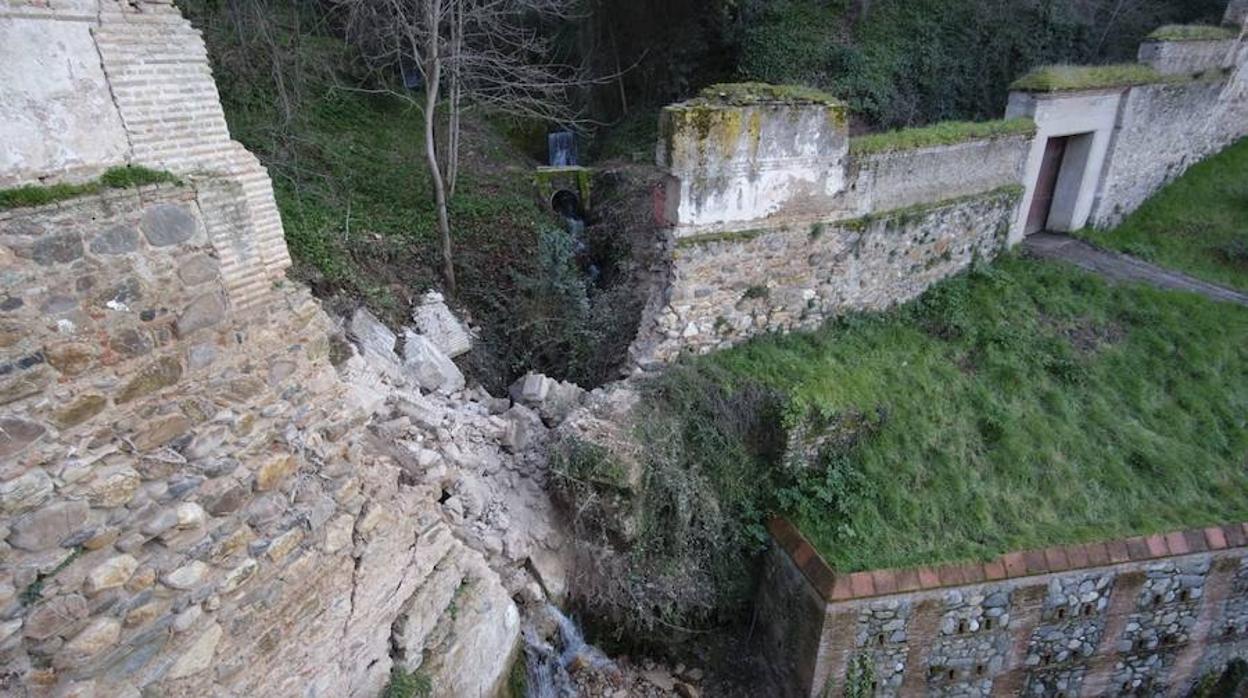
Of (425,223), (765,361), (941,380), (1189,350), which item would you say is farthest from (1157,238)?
(425,223)

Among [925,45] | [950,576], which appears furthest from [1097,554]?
[925,45]

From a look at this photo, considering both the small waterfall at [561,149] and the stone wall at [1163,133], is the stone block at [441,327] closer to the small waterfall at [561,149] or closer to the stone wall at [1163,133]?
the small waterfall at [561,149]

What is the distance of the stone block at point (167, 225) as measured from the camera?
3.17 meters

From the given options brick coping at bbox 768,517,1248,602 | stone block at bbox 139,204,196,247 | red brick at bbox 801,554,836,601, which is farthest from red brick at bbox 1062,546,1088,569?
stone block at bbox 139,204,196,247

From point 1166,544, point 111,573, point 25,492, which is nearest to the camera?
point 25,492

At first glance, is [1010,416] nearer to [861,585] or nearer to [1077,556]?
[1077,556]

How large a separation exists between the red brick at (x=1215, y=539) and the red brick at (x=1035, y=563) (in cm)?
169

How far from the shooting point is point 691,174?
6.50 metres

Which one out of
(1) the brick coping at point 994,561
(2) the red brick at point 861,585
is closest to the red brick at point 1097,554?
(1) the brick coping at point 994,561

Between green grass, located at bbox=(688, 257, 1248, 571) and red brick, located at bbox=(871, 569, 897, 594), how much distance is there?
4.7 inches

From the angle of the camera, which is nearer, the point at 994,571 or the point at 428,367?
the point at 994,571

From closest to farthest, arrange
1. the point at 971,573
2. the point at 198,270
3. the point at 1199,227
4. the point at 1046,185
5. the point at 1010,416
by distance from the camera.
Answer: the point at 198,270
the point at 971,573
the point at 1010,416
the point at 1046,185
the point at 1199,227

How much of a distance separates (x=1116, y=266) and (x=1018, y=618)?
19.4 ft

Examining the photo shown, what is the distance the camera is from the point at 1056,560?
6371 mm
